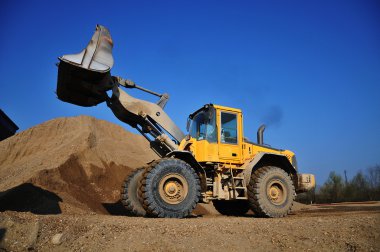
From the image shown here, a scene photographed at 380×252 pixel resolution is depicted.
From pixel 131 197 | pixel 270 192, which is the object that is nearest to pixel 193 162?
pixel 131 197

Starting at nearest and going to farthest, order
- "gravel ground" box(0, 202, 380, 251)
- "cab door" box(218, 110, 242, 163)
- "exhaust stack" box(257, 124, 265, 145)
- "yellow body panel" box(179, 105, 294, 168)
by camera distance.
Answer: "gravel ground" box(0, 202, 380, 251), "yellow body panel" box(179, 105, 294, 168), "cab door" box(218, 110, 242, 163), "exhaust stack" box(257, 124, 265, 145)

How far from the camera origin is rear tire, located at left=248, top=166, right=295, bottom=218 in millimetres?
8906

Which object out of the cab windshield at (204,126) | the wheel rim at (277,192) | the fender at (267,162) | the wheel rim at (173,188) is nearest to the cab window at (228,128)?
the cab windshield at (204,126)

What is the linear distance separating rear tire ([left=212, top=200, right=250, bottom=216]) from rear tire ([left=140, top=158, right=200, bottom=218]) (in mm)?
3348

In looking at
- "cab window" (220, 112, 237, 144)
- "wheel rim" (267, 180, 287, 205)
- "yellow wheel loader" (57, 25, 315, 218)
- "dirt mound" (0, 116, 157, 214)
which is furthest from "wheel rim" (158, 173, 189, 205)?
"dirt mound" (0, 116, 157, 214)

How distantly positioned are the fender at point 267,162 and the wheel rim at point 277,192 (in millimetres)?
723

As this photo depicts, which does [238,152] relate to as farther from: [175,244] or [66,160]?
[66,160]

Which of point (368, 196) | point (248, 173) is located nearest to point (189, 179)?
point (248, 173)

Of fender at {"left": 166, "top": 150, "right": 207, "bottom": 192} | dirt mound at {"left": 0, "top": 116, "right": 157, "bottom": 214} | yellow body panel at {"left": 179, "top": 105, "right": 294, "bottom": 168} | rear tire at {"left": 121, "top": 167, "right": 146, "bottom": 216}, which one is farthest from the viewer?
dirt mound at {"left": 0, "top": 116, "right": 157, "bottom": 214}

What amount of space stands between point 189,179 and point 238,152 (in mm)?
2202

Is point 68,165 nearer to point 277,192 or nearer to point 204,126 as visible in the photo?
point 204,126

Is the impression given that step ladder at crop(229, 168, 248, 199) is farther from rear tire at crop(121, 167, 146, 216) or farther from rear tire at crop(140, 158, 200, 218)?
rear tire at crop(121, 167, 146, 216)

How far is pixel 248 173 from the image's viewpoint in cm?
903

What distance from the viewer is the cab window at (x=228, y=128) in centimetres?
947
